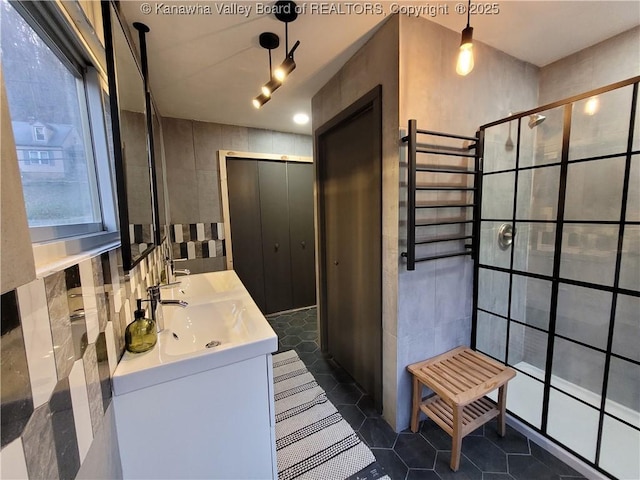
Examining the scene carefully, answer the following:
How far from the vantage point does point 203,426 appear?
90cm

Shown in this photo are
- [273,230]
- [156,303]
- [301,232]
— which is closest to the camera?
[156,303]

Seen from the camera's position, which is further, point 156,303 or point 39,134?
point 156,303

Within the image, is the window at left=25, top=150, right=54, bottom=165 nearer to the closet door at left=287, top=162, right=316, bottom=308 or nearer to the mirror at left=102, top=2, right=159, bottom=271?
the mirror at left=102, top=2, right=159, bottom=271

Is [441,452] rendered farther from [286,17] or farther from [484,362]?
[286,17]

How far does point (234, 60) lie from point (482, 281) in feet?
7.24

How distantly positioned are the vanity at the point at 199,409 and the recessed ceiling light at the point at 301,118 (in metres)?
A: 2.19

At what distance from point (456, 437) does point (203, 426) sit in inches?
48.0

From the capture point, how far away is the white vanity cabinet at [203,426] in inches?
32.3

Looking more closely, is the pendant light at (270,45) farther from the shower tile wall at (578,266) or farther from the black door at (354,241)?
the shower tile wall at (578,266)

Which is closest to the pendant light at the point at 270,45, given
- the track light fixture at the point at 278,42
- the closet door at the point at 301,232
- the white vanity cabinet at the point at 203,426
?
the track light fixture at the point at 278,42

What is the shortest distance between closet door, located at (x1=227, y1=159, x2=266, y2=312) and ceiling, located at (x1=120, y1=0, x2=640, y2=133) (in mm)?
1012

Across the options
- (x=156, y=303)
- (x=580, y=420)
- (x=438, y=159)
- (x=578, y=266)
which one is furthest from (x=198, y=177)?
(x=580, y=420)

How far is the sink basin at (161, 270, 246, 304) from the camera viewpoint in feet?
5.39

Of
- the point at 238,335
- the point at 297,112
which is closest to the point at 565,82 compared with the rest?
the point at 297,112
